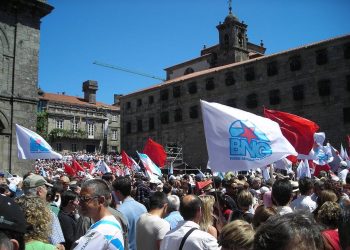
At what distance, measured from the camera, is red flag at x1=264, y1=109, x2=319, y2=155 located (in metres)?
8.82

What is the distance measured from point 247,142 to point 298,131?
3462 millimetres

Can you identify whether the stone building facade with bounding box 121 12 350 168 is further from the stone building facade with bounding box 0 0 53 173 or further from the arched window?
the stone building facade with bounding box 0 0 53 173

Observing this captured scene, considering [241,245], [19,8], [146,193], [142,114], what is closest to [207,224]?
[241,245]

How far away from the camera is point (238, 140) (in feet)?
19.5

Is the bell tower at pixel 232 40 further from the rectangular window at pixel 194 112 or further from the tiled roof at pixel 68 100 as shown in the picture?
the tiled roof at pixel 68 100

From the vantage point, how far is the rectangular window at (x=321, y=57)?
3358cm

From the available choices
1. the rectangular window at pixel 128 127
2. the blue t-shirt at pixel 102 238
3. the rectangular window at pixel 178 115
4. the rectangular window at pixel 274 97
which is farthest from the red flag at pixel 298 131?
the rectangular window at pixel 128 127

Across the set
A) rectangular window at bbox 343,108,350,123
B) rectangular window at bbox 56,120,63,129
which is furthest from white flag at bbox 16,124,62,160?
rectangular window at bbox 56,120,63,129

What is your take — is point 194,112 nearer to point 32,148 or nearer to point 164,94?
point 164,94

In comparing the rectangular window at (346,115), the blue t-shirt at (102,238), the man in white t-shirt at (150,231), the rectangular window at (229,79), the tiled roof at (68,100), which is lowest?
the man in white t-shirt at (150,231)

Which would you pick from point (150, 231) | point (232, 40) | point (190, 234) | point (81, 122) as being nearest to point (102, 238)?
point (190, 234)

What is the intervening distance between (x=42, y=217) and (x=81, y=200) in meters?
0.46

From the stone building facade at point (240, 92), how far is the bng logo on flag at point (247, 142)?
2820cm

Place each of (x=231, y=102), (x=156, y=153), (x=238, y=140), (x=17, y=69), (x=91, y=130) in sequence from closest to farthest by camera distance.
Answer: (x=238, y=140)
(x=156, y=153)
(x=17, y=69)
(x=231, y=102)
(x=91, y=130)
